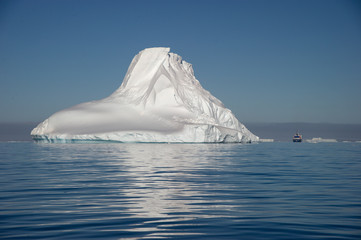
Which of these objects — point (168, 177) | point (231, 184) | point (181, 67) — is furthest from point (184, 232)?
point (181, 67)

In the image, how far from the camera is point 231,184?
51.3 ft

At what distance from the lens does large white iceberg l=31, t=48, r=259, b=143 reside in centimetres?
8200

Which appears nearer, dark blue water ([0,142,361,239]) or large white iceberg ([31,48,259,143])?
dark blue water ([0,142,361,239])

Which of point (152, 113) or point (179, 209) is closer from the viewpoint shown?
point (179, 209)

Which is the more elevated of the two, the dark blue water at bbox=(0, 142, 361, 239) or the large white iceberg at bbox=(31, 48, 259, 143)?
the large white iceberg at bbox=(31, 48, 259, 143)

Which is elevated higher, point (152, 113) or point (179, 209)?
point (152, 113)

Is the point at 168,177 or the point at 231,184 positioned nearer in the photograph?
the point at 231,184

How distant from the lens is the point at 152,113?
92.9 metres

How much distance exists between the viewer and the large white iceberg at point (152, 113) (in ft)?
269

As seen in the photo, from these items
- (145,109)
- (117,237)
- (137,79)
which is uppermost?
(137,79)

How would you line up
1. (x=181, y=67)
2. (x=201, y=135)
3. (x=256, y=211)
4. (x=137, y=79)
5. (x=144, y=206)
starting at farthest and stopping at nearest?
1. (x=181, y=67)
2. (x=137, y=79)
3. (x=201, y=135)
4. (x=144, y=206)
5. (x=256, y=211)

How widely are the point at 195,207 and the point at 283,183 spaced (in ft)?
21.6

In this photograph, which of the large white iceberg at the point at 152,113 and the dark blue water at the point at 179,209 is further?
the large white iceberg at the point at 152,113

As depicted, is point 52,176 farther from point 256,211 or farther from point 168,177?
point 256,211
